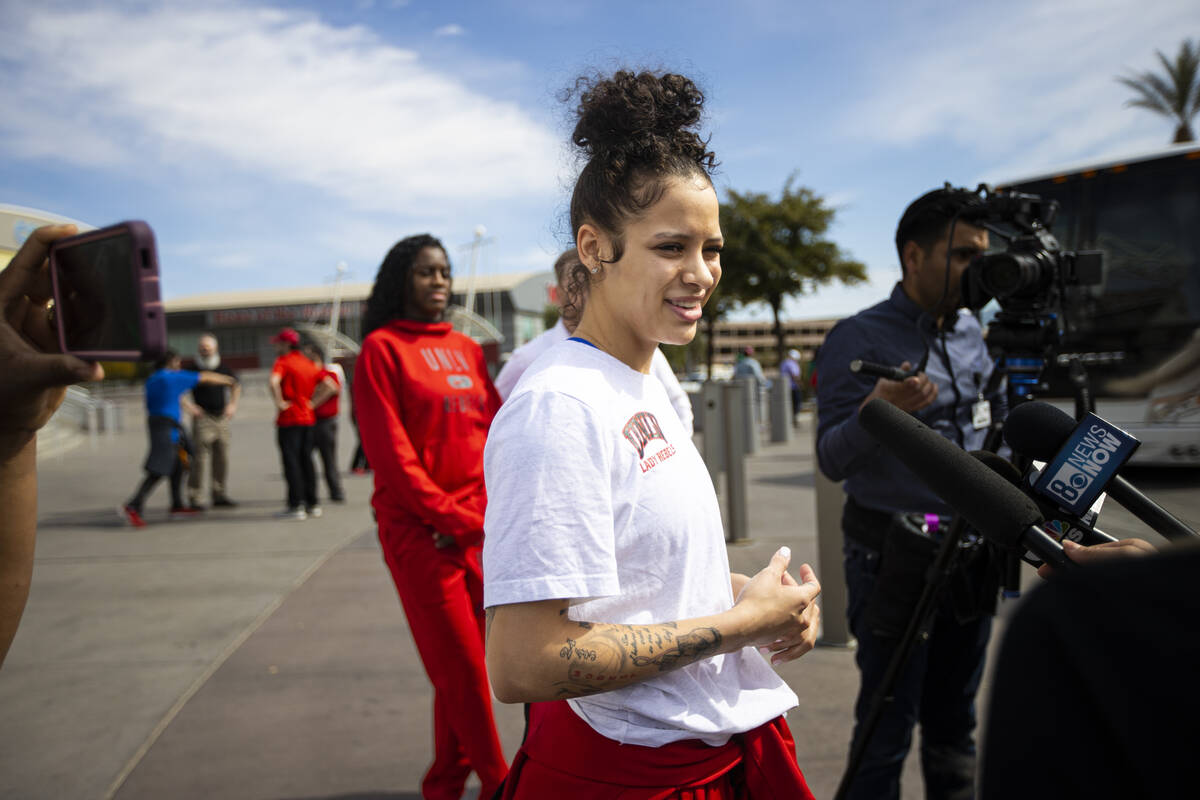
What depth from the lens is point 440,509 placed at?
3.03 meters

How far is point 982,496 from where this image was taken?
3.16 ft

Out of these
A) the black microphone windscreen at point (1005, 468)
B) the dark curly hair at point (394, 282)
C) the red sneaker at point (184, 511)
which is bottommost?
the red sneaker at point (184, 511)

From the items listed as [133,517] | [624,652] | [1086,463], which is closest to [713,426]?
[624,652]

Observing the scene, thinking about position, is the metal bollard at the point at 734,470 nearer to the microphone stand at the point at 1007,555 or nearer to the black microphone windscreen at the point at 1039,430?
the microphone stand at the point at 1007,555

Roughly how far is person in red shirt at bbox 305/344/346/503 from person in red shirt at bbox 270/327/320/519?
0.15 metres

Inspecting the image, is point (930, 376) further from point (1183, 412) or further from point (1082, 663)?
point (1082, 663)

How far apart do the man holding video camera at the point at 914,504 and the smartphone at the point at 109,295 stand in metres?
2.08

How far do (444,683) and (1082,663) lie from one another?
275 centimetres

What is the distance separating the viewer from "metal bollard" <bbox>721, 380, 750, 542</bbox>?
684 cm

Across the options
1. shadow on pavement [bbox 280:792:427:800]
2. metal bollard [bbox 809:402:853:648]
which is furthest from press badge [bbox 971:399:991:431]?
shadow on pavement [bbox 280:792:427:800]

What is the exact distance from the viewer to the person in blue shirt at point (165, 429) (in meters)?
8.92

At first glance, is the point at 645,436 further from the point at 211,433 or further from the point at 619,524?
the point at 211,433

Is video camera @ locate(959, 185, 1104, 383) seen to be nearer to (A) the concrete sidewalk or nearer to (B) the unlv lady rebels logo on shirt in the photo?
(B) the unlv lady rebels logo on shirt

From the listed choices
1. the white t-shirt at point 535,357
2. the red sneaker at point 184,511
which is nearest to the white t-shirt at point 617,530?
the white t-shirt at point 535,357
